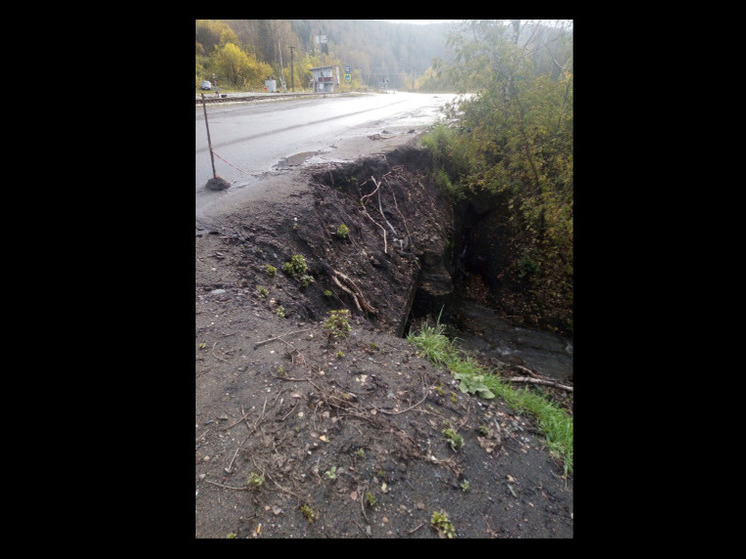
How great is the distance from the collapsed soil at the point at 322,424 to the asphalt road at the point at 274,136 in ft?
5.56

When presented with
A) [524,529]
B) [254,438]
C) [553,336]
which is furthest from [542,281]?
[254,438]

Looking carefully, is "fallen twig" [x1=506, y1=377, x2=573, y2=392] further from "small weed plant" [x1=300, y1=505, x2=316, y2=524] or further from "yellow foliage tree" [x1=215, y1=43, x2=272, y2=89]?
"yellow foliage tree" [x1=215, y1=43, x2=272, y2=89]

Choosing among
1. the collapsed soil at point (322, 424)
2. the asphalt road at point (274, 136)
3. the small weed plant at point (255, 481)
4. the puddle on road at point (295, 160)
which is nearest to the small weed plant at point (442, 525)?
the collapsed soil at point (322, 424)

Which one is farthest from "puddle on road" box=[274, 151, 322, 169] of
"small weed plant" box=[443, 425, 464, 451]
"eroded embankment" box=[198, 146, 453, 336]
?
"small weed plant" box=[443, 425, 464, 451]

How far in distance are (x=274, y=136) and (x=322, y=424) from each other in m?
8.42

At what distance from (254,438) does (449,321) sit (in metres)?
6.13

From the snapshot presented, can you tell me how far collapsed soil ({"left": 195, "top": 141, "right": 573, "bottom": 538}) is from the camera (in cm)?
210

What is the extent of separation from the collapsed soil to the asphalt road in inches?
66.7

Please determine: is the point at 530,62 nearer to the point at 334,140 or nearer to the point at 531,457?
the point at 334,140

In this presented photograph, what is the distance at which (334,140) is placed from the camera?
28.9ft

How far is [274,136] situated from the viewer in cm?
927

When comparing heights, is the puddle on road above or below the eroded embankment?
above

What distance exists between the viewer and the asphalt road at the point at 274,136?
6441 millimetres

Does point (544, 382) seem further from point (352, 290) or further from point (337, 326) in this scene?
point (337, 326)
